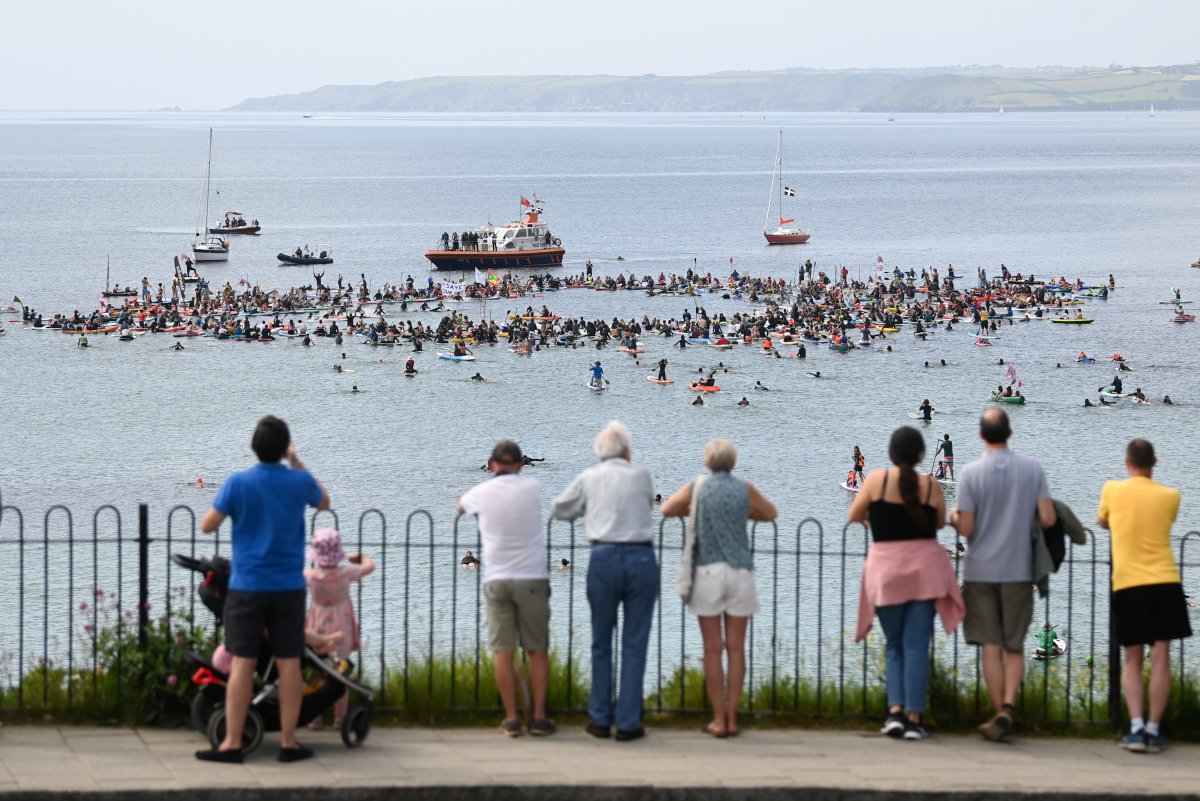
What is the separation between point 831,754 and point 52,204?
573 feet

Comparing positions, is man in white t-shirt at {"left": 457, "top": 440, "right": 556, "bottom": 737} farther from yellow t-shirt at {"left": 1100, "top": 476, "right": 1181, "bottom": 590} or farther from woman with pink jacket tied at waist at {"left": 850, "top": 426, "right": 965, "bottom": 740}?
yellow t-shirt at {"left": 1100, "top": 476, "right": 1181, "bottom": 590}

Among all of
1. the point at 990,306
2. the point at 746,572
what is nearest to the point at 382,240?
the point at 990,306

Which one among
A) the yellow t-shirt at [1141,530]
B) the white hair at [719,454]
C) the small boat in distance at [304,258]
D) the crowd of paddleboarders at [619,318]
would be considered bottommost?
the yellow t-shirt at [1141,530]

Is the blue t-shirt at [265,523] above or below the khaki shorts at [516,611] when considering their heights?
above

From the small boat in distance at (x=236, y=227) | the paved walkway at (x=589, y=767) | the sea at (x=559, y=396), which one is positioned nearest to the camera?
the paved walkway at (x=589, y=767)

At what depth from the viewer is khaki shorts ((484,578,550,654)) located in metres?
9.98

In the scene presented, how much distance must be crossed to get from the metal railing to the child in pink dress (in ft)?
1.00

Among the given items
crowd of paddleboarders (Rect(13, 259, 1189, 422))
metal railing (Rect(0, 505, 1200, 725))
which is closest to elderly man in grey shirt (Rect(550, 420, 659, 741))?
metal railing (Rect(0, 505, 1200, 725))

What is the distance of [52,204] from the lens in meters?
173

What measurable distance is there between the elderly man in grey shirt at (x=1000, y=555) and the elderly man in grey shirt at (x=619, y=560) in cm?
197

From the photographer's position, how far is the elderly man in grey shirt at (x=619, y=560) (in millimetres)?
9945

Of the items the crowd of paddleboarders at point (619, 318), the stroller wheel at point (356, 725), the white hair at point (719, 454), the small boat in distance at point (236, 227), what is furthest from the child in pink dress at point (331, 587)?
the small boat in distance at point (236, 227)

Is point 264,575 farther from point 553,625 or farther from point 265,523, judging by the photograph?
point 553,625

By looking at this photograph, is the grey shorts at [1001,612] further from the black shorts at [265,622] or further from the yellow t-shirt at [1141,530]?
the black shorts at [265,622]
